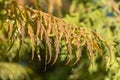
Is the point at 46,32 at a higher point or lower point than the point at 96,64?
higher

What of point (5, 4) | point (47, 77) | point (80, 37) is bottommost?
point (47, 77)

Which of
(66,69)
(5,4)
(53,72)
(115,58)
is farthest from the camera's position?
(53,72)

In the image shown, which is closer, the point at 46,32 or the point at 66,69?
the point at 46,32

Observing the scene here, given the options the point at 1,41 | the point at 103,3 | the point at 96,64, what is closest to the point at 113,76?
the point at 96,64

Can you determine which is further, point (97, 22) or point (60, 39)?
point (97, 22)

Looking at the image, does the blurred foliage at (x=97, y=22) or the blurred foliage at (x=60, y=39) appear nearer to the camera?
the blurred foliage at (x=60, y=39)

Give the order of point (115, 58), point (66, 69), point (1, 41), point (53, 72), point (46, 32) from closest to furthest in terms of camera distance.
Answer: point (46, 32) < point (115, 58) < point (1, 41) < point (66, 69) < point (53, 72)

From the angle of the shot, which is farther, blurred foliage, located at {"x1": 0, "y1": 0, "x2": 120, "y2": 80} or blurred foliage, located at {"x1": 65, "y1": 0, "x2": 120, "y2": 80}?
blurred foliage, located at {"x1": 65, "y1": 0, "x2": 120, "y2": 80}

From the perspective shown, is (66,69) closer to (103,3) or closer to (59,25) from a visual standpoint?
(103,3)
